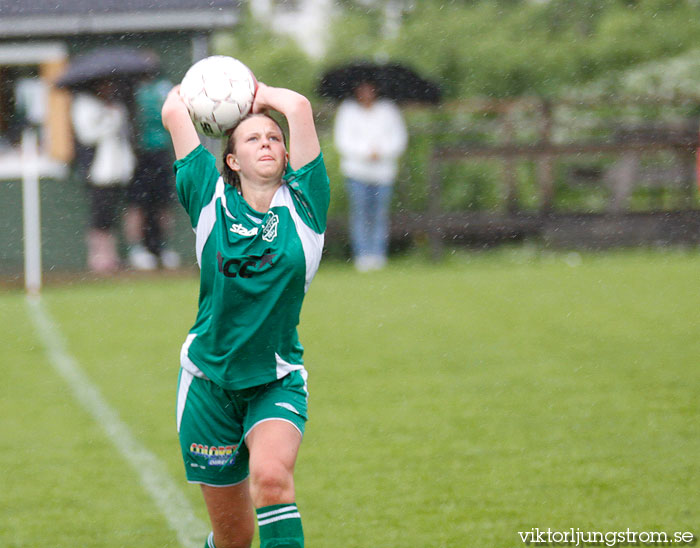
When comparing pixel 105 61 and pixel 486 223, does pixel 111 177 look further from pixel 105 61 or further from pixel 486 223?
pixel 486 223

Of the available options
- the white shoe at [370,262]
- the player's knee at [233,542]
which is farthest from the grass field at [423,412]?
the white shoe at [370,262]

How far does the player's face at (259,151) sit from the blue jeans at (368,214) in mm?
10454

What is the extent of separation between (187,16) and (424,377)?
8.32m

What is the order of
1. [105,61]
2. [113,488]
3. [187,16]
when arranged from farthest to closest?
[187,16]
[105,61]
[113,488]

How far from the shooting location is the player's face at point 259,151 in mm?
3951

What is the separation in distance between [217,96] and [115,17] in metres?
11.4

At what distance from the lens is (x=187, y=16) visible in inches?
596

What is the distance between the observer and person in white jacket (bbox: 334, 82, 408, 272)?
47.8ft

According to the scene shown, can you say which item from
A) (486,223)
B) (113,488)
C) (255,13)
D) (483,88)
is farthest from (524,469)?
(255,13)

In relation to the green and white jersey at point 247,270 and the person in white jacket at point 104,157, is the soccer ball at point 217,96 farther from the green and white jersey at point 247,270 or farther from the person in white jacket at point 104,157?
the person in white jacket at point 104,157

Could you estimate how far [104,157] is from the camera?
14.4 metres

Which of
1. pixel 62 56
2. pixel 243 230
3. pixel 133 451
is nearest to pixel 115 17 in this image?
pixel 62 56

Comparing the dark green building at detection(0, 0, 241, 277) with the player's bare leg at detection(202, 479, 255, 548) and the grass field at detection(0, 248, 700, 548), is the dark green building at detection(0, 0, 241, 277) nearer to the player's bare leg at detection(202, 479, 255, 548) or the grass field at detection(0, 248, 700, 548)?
the grass field at detection(0, 248, 700, 548)

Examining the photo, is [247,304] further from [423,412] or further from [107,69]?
[107,69]
